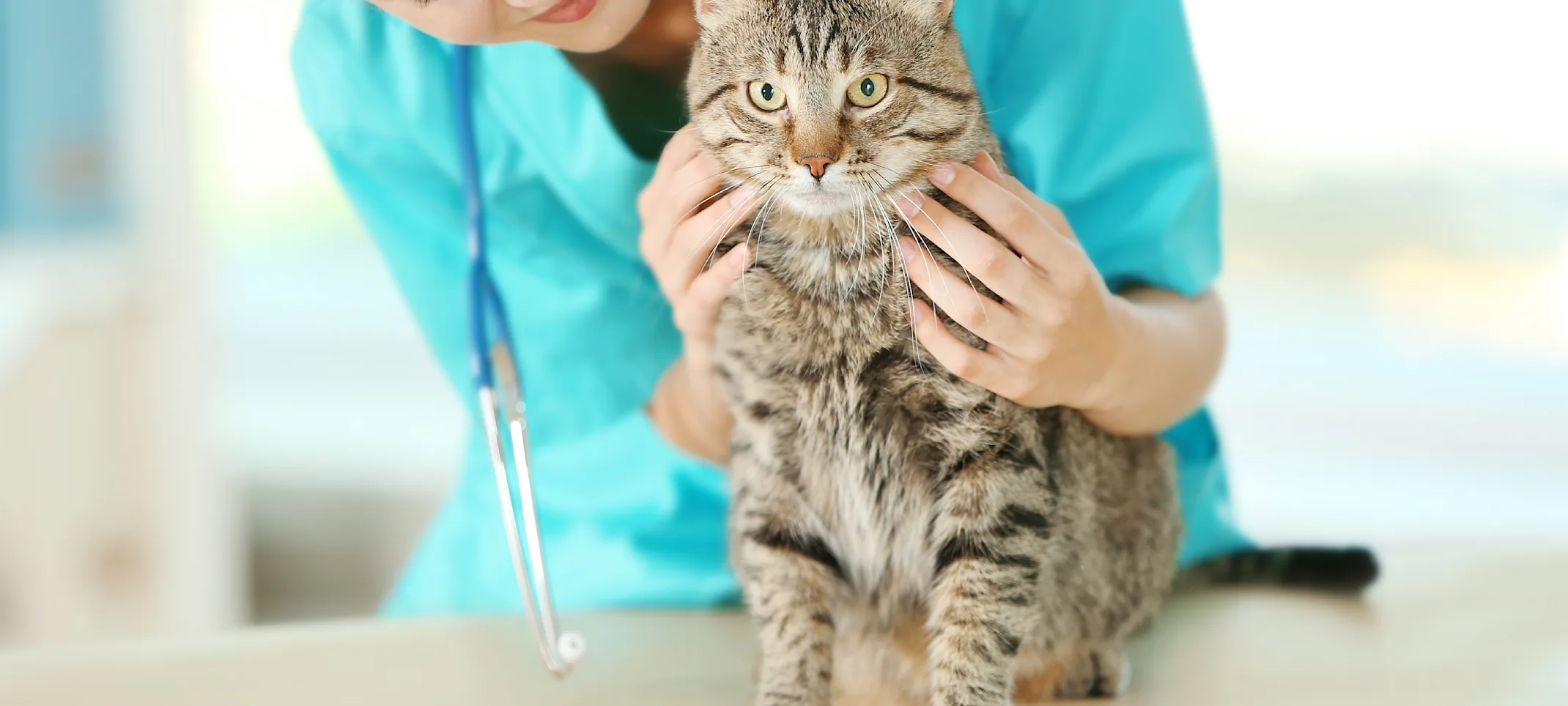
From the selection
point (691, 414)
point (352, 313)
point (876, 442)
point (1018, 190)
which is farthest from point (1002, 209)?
point (352, 313)

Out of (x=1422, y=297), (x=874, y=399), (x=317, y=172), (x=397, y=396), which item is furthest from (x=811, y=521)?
(x=397, y=396)

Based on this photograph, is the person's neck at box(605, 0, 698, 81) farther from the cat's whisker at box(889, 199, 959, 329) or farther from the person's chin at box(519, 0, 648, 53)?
the cat's whisker at box(889, 199, 959, 329)

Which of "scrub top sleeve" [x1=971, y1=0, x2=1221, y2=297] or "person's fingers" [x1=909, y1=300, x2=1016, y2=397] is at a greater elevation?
"scrub top sleeve" [x1=971, y1=0, x2=1221, y2=297]

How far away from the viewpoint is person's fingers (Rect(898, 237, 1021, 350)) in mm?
500

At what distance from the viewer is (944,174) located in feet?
1.59

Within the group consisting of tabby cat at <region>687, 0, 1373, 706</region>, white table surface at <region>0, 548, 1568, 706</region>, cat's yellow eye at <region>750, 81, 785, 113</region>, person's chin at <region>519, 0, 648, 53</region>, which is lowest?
white table surface at <region>0, 548, 1568, 706</region>

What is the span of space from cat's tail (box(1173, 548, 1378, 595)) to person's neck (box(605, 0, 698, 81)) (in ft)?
1.37

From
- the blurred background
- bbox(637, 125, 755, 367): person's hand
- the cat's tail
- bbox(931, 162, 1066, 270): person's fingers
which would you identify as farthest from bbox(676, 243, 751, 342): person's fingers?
the cat's tail

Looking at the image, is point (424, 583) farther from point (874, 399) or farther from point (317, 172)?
point (874, 399)

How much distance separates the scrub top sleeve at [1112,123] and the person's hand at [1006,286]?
27mm

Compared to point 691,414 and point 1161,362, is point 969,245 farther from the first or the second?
point 691,414

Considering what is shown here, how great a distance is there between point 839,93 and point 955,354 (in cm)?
12

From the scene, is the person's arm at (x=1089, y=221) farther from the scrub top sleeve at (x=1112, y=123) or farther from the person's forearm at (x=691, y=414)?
the person's forearm at (x=691, y=414)

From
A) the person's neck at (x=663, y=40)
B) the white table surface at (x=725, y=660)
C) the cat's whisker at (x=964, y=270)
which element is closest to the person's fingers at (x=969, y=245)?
the cat's whisker at (x=964, y=270)
